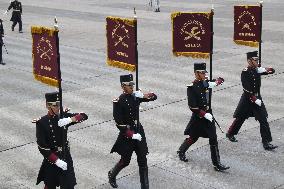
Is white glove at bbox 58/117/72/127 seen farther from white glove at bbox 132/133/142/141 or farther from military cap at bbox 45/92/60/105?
white glove at bbox 132/133/142/141

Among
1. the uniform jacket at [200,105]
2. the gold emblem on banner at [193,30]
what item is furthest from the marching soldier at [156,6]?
the uniform jacket at [200,105]

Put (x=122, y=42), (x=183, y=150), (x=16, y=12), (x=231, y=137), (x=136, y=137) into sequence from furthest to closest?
1. (x=16, y=12)
2. (x=231, y=137)
3. (x=183, y=150)
4. (x=122, y=42)
5. (x=136, y=137)

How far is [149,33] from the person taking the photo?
90.4 feet

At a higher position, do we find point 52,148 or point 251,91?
point 251,91

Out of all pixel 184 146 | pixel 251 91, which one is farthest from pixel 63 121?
pixel 251 91

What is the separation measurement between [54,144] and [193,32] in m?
3.91

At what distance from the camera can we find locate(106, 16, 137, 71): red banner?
352 inches

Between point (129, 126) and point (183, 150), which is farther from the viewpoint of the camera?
point (183, 150)

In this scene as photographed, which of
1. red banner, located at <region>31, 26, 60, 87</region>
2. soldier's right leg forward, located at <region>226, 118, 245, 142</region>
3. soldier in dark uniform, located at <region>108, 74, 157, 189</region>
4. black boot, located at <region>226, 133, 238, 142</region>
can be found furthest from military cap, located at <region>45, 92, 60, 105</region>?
black boot, located at <region>226, 133, 238, 142</region>

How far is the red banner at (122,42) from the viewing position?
8.95 metres

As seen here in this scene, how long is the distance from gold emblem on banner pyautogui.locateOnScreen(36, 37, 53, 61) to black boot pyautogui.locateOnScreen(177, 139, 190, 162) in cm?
358

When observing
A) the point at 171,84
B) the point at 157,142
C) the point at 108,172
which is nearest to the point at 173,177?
the point at 108,172

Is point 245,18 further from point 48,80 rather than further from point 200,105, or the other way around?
point 48,80

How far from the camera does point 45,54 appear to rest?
7832 millimetres
